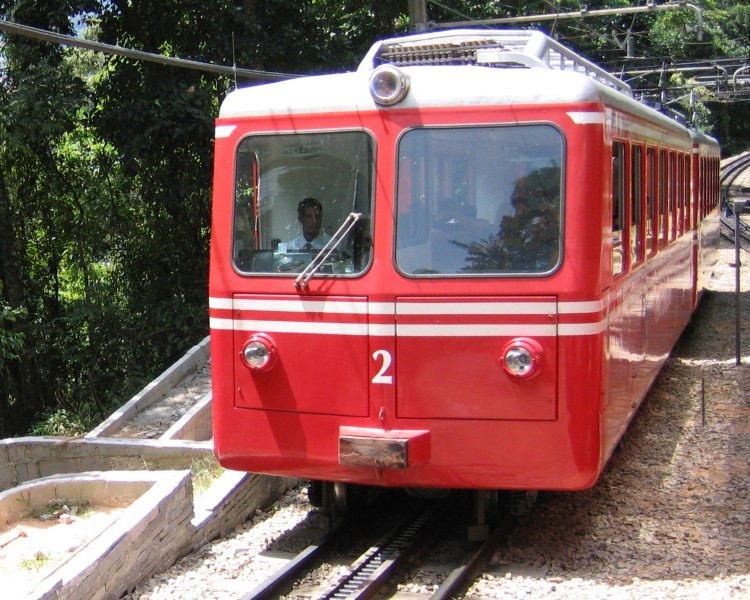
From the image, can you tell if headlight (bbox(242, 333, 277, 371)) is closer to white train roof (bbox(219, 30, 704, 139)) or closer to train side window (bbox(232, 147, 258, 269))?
train side window (bbox(232, 147, 258, 269))

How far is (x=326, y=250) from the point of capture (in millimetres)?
5395

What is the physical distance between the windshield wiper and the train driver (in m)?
0.09

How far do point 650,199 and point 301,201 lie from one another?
296 cm

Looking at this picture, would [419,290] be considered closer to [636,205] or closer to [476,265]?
[476,265]

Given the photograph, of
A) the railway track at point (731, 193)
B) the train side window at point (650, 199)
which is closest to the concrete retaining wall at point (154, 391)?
the train side window at point (650, 199)

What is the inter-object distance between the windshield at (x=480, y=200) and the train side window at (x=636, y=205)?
1.33 m

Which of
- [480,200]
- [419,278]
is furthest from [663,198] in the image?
[419,278]

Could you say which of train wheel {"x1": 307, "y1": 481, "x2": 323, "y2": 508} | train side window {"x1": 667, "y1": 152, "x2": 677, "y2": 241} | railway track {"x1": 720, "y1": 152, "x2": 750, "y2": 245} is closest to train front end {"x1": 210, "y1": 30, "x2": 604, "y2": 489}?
train wheel {"x1": 307, "y1": 481, "x2": 323, "y2": 508}

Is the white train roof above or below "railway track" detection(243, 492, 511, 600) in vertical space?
above

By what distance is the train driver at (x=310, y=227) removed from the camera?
18.0 ft

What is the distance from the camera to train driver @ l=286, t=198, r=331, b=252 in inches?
216

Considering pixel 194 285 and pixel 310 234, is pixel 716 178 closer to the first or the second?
pixel 194 285

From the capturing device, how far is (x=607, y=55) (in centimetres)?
3130

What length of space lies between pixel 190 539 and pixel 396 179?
241cm
